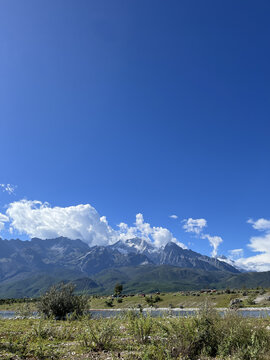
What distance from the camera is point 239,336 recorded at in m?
10.7

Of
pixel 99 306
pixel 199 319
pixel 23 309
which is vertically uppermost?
pixel 199 319

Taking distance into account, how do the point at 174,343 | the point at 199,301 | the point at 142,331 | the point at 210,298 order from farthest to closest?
1. the point at 199,301
2. the point at 210,298
3. the point at 142,331
4. the point at 174,343

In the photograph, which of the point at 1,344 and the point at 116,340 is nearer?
the point at 1,344

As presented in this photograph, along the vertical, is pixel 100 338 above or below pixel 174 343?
below

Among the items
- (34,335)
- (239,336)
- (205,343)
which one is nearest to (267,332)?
(239,336)

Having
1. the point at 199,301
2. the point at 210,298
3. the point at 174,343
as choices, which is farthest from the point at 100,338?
the point at 199,301

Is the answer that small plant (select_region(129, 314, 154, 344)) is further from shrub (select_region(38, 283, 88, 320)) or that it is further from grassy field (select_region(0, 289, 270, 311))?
grassy field (select_region(0, 289, 270, 311))

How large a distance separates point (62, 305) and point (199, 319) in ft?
68.3

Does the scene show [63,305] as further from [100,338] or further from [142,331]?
[142,331]

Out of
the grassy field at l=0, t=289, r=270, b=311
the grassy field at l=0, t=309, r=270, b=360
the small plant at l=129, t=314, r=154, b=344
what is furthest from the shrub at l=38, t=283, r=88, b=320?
the grassy field at l=0, t=289, r=270, b=311

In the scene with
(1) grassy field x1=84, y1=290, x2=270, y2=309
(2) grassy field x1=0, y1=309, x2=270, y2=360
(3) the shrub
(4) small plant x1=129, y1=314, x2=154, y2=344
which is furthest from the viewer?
(1) grassy field x1=84, y1=290, x2=270, y2=309

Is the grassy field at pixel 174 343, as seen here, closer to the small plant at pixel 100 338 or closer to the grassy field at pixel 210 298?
the small plant at pixel 100 338

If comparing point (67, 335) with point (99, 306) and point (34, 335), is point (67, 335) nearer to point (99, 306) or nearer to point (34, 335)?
point (34, 335)

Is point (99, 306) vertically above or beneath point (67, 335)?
beneath
